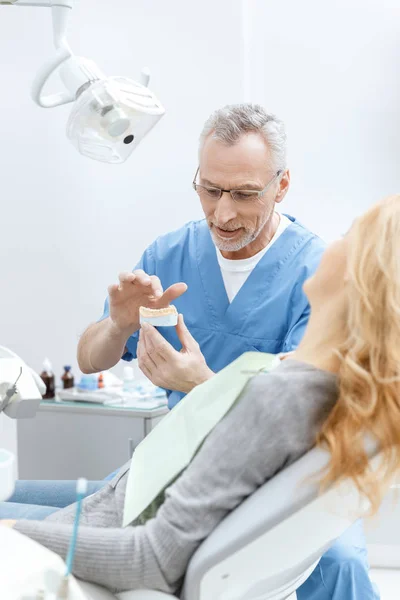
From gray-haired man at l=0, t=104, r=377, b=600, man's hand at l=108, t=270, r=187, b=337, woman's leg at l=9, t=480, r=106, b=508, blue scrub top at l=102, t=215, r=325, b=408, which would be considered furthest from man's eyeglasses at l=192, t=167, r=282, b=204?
woman's leg at l=9, t=480, r=106, b=508

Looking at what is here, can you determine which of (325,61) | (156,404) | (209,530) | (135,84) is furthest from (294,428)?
(325,61)

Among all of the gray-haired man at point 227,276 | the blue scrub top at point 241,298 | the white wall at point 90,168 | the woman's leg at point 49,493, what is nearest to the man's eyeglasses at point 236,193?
the gray-haired man at point 227,276

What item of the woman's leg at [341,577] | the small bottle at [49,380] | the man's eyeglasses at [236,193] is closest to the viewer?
the woman's leg at [341,577]

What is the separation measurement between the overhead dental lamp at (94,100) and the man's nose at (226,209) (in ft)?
0.91

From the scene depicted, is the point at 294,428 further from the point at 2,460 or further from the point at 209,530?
the point at 2,460

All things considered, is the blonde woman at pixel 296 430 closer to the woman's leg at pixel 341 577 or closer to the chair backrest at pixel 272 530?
the chair backrest at pixel 272 530

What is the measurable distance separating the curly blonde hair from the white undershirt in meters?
0.91

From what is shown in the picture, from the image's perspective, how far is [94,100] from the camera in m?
1.89

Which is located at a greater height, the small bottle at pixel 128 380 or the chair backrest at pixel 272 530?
the chair backrest at pixel 272 530

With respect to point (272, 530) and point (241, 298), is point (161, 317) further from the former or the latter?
point (272, 530)

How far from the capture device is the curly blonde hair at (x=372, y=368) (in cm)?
107

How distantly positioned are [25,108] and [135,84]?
1398 mm

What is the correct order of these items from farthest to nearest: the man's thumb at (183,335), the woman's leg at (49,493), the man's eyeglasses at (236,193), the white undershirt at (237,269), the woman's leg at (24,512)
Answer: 1. the white undershirt at (237,269)
2. the man's eyeglasses at (236,193)
3. the man's thumb at (183,335)
4. the woman's leg at (49,493)
5. the woman's leg at (24,512)

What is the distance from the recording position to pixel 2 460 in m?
1.20
